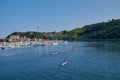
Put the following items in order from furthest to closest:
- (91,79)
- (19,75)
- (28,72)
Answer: (28,72) < (19,75) < (91,79)

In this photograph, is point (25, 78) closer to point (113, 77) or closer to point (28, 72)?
point (28, 72)

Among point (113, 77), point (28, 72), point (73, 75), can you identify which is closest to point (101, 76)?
point (113, 77)

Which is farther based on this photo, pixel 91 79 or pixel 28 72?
pixel 28 72

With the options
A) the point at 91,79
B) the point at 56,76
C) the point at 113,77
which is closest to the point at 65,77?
the point at 56,76

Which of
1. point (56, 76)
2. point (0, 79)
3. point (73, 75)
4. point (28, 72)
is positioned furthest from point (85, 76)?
point (0, 79)

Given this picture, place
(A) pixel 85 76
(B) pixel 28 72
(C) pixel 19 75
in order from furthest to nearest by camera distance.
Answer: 1. (B) pixel 28 72
2. (C) pixel 19 75
3. (A) pixel 85 76

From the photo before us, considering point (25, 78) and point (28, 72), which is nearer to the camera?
point (25, 78)

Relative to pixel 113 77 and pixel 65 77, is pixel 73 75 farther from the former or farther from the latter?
pixel 113 77

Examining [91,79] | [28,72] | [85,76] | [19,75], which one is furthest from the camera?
[28,72]
